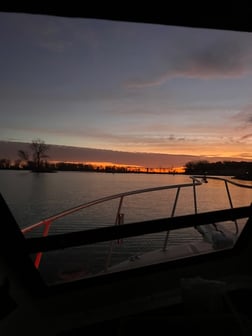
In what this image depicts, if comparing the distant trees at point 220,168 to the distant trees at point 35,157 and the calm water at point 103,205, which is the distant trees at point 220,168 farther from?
the distant trees at point 35,157

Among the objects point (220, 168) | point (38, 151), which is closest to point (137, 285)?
point (38, 151)

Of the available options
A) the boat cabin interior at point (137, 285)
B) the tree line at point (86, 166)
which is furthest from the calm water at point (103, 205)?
the boat cabin interior at point (137, 285)

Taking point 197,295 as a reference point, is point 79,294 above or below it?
below

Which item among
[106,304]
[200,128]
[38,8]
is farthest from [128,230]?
[200,128]

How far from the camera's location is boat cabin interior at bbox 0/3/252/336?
4.14 feet

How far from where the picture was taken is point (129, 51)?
3.21 m

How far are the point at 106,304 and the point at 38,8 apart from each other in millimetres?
1816

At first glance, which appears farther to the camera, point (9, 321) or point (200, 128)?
point (200, 128)

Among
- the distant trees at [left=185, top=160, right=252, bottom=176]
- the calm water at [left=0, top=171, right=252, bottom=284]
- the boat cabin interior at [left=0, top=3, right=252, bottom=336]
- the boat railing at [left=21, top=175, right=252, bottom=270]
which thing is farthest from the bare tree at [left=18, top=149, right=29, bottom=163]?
the distant trees at [left=185, top=160, right=252, bottom=176]

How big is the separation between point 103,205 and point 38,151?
2966mm

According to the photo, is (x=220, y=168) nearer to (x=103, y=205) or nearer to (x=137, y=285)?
(x=137, y=285)

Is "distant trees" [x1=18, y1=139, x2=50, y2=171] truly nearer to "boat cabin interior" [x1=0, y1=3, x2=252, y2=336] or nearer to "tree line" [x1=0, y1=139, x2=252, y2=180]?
"tree line" [x1=0, y1=139, x2=252, y2=180]

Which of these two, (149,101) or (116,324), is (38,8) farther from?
(149,101)

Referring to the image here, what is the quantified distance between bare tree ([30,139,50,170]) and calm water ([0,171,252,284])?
0.54ft
